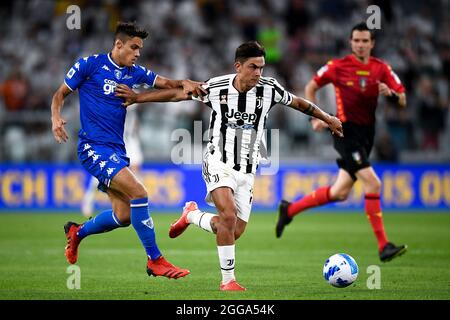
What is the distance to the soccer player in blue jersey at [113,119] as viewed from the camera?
840 centimetres

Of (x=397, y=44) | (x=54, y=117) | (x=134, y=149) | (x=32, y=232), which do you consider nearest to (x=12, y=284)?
(x=54, y=117)

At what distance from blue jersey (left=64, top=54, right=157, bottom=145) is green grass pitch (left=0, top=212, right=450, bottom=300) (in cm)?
147

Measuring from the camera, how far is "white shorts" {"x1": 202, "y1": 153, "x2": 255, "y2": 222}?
8.09m

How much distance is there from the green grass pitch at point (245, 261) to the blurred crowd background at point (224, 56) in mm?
2185

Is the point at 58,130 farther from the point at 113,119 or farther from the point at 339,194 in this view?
the point at 339,194

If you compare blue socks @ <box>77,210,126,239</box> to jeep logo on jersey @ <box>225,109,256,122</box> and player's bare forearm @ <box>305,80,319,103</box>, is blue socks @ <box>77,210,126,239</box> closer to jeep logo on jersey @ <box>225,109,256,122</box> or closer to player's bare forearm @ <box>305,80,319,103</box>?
jeep logo on jersey @ <box>225,109,256,122</box>

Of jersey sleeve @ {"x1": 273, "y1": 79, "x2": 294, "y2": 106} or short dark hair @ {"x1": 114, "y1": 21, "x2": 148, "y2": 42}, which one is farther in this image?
short dark hair @ {"x1": 114, "y1": 21, "x2": 148, "y2": 42}

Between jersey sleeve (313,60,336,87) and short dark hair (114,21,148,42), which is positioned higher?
short dark hair (114,21,148,42)

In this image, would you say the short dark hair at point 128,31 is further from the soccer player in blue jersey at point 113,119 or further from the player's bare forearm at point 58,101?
the player's bare forearm at point 58,101

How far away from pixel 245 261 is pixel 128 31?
348 centimetres

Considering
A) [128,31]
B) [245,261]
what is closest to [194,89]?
[128,31]

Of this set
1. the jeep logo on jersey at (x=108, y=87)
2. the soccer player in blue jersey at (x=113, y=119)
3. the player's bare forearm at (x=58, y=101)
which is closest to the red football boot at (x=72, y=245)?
the soccer player in blue jersey at (x=113, y=119)

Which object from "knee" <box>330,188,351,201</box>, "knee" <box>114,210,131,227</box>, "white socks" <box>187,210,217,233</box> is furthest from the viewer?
"knee" <box>330,188,351,201</box>

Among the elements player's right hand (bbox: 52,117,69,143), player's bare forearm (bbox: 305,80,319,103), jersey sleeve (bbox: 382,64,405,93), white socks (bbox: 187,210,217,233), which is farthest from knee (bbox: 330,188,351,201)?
player's right hand (bbox: 52,117,69,143)
